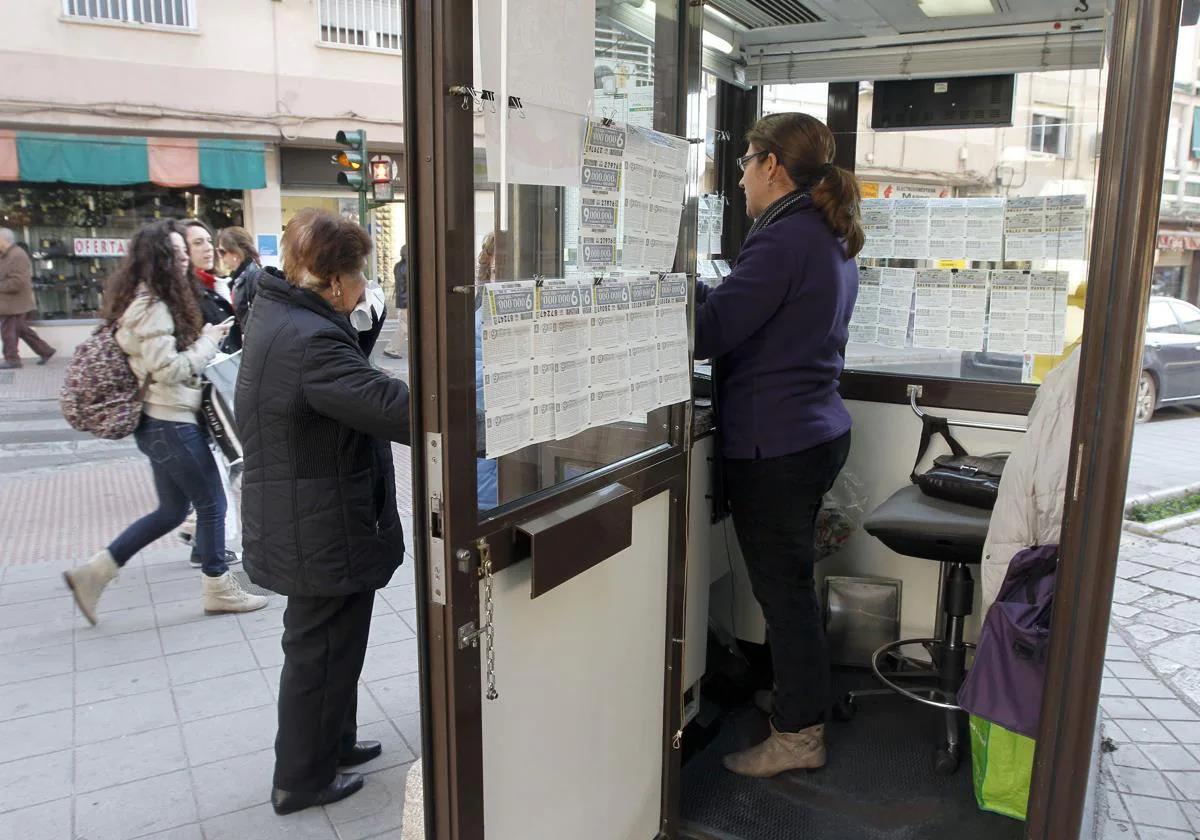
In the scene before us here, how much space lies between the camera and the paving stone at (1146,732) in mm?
3266

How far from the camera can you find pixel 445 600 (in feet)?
5.24

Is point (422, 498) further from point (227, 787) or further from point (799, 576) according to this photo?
point (227, 787)

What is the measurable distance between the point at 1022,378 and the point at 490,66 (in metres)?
2.45

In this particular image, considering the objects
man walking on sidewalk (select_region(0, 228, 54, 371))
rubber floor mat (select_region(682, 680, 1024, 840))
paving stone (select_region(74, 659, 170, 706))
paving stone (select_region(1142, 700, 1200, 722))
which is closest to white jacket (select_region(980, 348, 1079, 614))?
rubber floor mat (select_region(682, 680, 1024, 840))

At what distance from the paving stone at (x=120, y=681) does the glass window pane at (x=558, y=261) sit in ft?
8.20

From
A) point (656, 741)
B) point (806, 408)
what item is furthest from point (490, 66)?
point (656, 741)

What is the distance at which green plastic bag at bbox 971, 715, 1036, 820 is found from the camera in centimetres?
254

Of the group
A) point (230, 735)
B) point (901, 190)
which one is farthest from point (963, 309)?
point (230, 735)

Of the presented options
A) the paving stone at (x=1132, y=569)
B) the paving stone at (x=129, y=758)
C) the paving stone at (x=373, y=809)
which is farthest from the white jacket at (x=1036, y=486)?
the paving stone at (x=1132, y=569)

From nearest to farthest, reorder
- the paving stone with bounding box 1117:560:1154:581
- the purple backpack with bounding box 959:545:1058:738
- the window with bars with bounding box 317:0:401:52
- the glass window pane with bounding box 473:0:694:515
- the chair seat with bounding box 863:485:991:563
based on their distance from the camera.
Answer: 1. the glass window pane with bounding box 473:0:694:515
2. the purple backpack with bounding box 959:545:1058:738
3. the chair seat with bounding box 863:485:991:563
4. the paving stone with bounding box 1117:560:1154:581
5. the window with bars with bounding box 317:0:401:52

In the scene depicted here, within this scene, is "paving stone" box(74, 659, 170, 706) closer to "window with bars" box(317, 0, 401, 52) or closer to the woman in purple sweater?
the woman in purple sweater

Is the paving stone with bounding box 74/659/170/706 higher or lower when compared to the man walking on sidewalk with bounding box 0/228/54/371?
lower

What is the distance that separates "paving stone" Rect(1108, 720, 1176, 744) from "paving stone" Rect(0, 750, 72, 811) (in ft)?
11.9

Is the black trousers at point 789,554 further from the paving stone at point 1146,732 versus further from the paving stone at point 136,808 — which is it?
the paving stone at point 136,808
